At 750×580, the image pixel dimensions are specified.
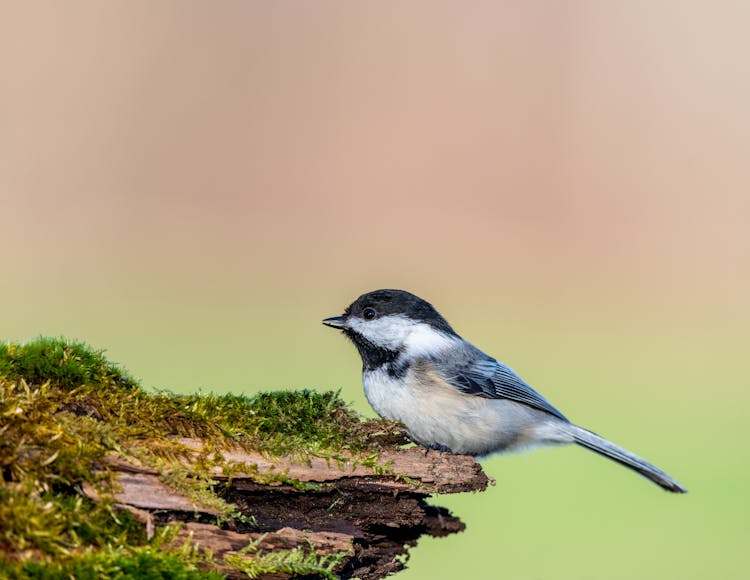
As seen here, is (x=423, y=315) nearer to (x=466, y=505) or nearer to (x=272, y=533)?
(x=272, y=533)

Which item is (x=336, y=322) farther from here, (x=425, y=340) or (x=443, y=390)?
(x=443, y=390)

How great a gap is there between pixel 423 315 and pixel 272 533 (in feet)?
7.27

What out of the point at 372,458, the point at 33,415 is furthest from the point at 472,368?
the point at 33,415

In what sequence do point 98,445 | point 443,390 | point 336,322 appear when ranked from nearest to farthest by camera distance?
point 98,445 < point 443,390 < point 336,322

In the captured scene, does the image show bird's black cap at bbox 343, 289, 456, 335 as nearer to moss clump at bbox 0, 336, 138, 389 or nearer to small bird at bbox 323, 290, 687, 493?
small bird at bbox 323, 290, 687, 493

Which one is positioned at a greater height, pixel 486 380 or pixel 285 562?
pixel 486 380

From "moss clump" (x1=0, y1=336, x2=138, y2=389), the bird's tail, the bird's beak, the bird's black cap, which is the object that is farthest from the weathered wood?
the bird's beak

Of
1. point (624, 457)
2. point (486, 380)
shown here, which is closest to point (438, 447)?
point (486, 380)

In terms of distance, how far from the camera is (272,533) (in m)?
3.01

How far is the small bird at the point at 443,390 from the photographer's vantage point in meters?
4.54

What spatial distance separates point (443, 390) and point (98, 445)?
7.43 ft

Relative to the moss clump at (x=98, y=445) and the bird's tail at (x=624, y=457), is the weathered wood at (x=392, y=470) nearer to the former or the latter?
the moss clump at (x=98, y=445)

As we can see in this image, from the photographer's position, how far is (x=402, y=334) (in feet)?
16.3

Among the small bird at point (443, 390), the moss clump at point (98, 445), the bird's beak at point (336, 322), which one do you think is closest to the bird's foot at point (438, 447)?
the small bird at point (443, 390)
